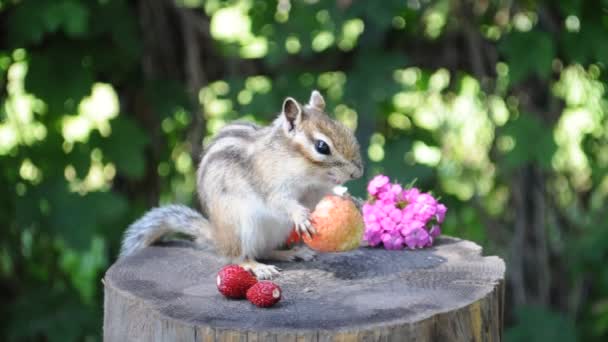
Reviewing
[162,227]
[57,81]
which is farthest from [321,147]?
[57,81]

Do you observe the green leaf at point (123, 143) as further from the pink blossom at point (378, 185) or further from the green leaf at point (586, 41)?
the green leaf at point (586, 41)

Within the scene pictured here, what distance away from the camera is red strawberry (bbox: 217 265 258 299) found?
7.40ft

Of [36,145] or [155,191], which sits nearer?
[36,145]

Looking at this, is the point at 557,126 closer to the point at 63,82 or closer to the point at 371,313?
the point at 63,82

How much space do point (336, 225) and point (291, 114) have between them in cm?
36

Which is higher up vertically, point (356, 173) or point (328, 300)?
point (356, 173)

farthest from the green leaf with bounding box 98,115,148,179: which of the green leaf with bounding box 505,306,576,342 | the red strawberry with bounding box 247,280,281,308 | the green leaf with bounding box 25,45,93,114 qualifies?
the red strawberry with bounding box 247,280,281,308

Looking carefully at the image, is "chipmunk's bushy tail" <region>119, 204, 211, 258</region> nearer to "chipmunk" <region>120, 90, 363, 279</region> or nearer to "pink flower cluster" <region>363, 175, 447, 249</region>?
"chipmunk" <region>120, 90, 363, 279</region>

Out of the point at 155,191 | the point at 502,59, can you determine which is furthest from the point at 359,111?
the point at 155,191

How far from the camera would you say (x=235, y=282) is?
7.40ft

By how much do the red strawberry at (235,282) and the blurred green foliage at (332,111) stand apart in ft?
5.04

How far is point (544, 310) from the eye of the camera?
4266 millimetres

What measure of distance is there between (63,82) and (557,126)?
2303 millimetres

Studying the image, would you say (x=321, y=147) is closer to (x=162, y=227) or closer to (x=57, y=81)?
(x=162, y=227)
